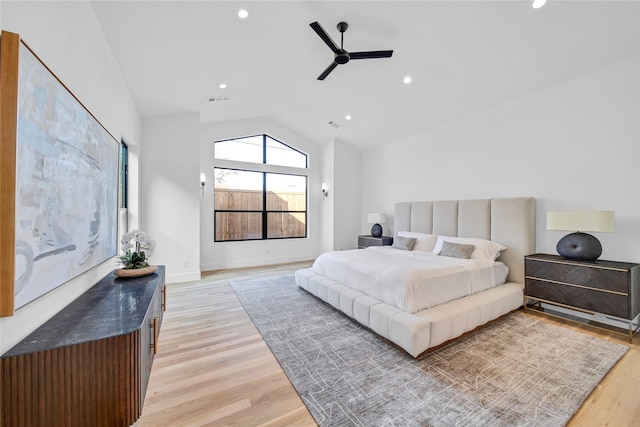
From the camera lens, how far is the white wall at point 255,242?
18.3 feet

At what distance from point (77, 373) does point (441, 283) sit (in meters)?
2.90

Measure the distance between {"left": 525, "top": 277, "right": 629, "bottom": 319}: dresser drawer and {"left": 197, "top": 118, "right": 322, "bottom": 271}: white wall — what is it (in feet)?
15.6

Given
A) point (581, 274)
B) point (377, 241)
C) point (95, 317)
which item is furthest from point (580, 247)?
point (95, 317)

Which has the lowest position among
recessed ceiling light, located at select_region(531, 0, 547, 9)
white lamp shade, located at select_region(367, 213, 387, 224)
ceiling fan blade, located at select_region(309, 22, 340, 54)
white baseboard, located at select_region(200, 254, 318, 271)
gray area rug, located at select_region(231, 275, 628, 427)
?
gray area rug, located at select_region(231, 275, 628, 427)

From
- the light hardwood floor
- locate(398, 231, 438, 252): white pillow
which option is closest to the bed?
locate(398, 231, 438, 252): white pillow

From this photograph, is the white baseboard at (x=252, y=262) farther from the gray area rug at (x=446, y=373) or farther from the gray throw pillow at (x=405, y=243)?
the gray area rug at (x=446, y=373)

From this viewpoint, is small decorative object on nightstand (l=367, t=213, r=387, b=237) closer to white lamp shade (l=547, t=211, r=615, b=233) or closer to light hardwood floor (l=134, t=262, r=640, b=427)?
white lamp shade (l=547, t=211, r=615, b=233)

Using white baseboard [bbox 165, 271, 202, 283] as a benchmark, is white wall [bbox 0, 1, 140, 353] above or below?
above

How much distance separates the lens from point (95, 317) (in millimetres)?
1525

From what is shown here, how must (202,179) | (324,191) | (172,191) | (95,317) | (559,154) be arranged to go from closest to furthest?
1. (95,317)
2. (559,154)
3. (172,191)
4. (202,179)
5. (324,191)

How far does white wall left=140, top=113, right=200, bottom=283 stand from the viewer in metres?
4.37

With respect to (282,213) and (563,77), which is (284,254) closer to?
(282,213)

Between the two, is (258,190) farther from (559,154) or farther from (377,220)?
(559,154)

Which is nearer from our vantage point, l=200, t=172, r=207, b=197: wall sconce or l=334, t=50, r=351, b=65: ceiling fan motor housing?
l=334, t=50, r=351, b=65: ceiling fan motor housing
